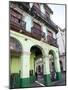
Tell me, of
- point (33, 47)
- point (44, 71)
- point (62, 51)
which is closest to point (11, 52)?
point (33, 47)

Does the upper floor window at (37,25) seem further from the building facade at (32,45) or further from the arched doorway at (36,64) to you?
the arched doorway at (36,64)

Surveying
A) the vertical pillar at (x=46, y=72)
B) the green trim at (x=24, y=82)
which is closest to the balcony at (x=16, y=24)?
the vertical pillar at (x=46, y=72)

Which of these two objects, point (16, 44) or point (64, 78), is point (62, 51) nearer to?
point (64, 78)

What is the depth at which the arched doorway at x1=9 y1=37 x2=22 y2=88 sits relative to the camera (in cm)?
260

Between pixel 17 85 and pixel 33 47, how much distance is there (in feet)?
1.58

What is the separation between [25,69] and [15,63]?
14 centimetres

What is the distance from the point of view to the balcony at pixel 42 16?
2.71m

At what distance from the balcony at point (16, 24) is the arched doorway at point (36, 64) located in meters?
0.27

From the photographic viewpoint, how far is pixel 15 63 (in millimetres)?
2615

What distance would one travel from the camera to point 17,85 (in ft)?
8.59

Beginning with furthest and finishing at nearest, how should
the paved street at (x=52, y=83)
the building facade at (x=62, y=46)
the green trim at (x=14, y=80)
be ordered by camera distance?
the building facade at (x=62, y=46), the paved street at (x=52, y=83), the green trim at (x=14, y=80)

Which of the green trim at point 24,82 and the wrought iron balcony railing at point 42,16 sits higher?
the wrought iron balcony railing at point 42,16

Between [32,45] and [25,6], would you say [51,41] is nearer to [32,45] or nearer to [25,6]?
[32,45]

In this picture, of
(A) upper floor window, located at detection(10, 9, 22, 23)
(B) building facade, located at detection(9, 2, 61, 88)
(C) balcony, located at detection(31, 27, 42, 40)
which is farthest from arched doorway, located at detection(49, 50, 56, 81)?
(A) upper floor window, located at detection(10, 9, 22, 23)
